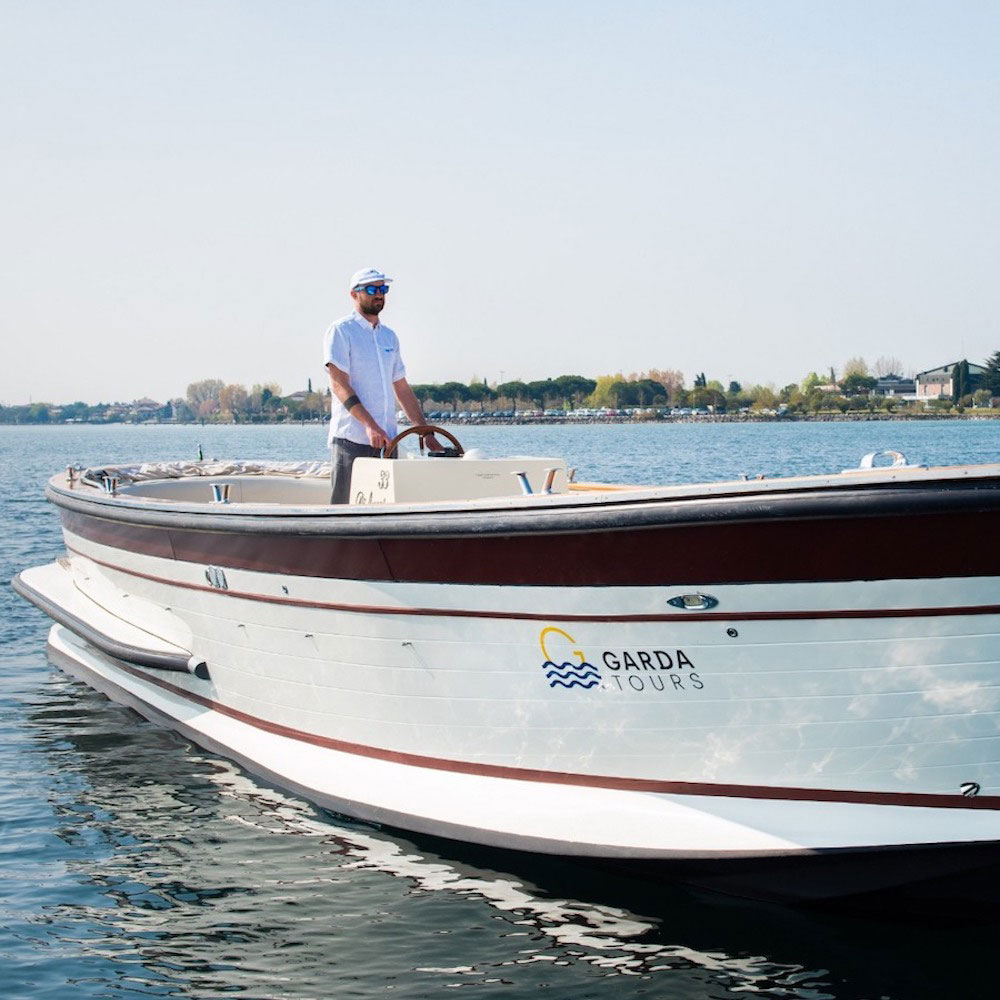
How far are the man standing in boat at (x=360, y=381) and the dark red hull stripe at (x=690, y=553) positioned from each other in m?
1.23

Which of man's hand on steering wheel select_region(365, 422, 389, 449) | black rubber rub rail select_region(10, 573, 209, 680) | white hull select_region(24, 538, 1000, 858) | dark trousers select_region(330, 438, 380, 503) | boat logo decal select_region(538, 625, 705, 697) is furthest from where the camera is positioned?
black rubber rub rail select_region(10, 573, 209, 680)

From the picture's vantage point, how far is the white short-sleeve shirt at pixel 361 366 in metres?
7.66

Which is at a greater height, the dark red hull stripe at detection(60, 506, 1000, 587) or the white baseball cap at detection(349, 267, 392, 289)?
the white baseball cap at detection(349, 267, 392, 289)

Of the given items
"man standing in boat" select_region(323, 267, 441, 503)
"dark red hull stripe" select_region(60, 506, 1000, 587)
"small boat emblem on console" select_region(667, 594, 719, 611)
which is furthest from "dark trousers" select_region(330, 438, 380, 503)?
"small boat emblem on console" select_region(667, 594, 719, 611)

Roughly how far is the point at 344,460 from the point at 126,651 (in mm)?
2290

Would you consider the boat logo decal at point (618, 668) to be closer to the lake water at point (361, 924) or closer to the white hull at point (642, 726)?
the white hull at point (642, 726)

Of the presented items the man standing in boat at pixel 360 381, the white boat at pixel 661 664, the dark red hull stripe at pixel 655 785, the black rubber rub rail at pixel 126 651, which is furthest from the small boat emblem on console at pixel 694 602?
the black rubber rub rail at pixel 126 651

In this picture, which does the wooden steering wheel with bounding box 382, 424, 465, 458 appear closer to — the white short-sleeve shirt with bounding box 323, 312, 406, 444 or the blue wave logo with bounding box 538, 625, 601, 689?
the white short-sleeve shirt with bounding box 323, 312, 406, 444

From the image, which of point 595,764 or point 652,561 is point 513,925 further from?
point 652,561

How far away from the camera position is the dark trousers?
25.4ft

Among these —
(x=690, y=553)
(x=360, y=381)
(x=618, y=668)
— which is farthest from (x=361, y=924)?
(x=360, y=381)

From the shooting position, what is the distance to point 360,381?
7746 mm

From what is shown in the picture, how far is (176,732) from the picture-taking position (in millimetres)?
9180

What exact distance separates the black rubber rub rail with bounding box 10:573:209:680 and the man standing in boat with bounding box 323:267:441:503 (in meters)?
1.42
